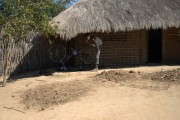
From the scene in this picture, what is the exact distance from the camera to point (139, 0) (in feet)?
39.9

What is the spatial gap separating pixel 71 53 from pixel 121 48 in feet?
6.58

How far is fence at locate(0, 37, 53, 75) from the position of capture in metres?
10.5

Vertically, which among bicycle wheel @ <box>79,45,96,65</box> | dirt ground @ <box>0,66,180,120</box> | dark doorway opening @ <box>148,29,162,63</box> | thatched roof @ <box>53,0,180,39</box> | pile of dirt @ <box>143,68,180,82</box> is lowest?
dirt ground @ <box>0,66,180,120</box>

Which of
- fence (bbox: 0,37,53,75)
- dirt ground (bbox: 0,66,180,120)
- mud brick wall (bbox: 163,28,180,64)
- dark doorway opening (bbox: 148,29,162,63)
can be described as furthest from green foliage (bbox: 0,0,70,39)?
dark doorway opening (bbox: 148,29,162,63)

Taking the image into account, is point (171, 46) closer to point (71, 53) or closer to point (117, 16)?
point (117, 16)

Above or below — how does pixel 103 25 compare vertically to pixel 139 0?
below

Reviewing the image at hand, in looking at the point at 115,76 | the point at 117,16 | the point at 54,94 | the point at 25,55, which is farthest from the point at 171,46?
the point at 54,94

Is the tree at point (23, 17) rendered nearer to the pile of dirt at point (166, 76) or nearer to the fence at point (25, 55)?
the fence at point (25, 55)

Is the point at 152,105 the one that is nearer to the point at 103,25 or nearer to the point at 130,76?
the point at 130,76

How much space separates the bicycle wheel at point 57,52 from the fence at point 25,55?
206mm

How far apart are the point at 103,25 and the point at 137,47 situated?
6.28 ft

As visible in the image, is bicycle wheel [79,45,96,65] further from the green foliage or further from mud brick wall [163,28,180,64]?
mud brick wall [163,28,180,64]

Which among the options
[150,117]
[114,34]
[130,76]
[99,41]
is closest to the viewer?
[150,117]

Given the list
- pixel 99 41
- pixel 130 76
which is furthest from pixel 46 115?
pixel 99 41
